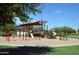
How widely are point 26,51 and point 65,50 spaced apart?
0.93 metres

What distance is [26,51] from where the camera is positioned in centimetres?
866

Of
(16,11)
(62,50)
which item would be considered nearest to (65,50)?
(62,50)

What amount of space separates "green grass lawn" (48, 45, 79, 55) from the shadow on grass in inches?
5.7

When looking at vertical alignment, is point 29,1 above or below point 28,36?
above

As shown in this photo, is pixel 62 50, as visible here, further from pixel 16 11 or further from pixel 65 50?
pixel 16 11

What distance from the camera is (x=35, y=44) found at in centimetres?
876

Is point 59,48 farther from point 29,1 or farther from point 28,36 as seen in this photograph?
point 29,1

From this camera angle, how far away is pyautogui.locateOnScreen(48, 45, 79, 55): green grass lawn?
28.1 ft

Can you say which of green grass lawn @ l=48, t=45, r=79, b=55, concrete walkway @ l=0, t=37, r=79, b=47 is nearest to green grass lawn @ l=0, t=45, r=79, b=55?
green grass lawn @ l=48, t=45, r=79, b=55

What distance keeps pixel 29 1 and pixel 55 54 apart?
4.56 feet

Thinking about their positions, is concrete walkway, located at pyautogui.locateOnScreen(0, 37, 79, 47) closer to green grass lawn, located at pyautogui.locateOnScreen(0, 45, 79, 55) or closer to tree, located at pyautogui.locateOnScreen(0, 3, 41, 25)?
green grass lawn, located at pyautogui.locateOnScreen(0, 45, 79, 55)

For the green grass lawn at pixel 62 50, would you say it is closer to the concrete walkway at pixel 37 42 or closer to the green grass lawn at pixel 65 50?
the green grass lawn at pixel 65 50
